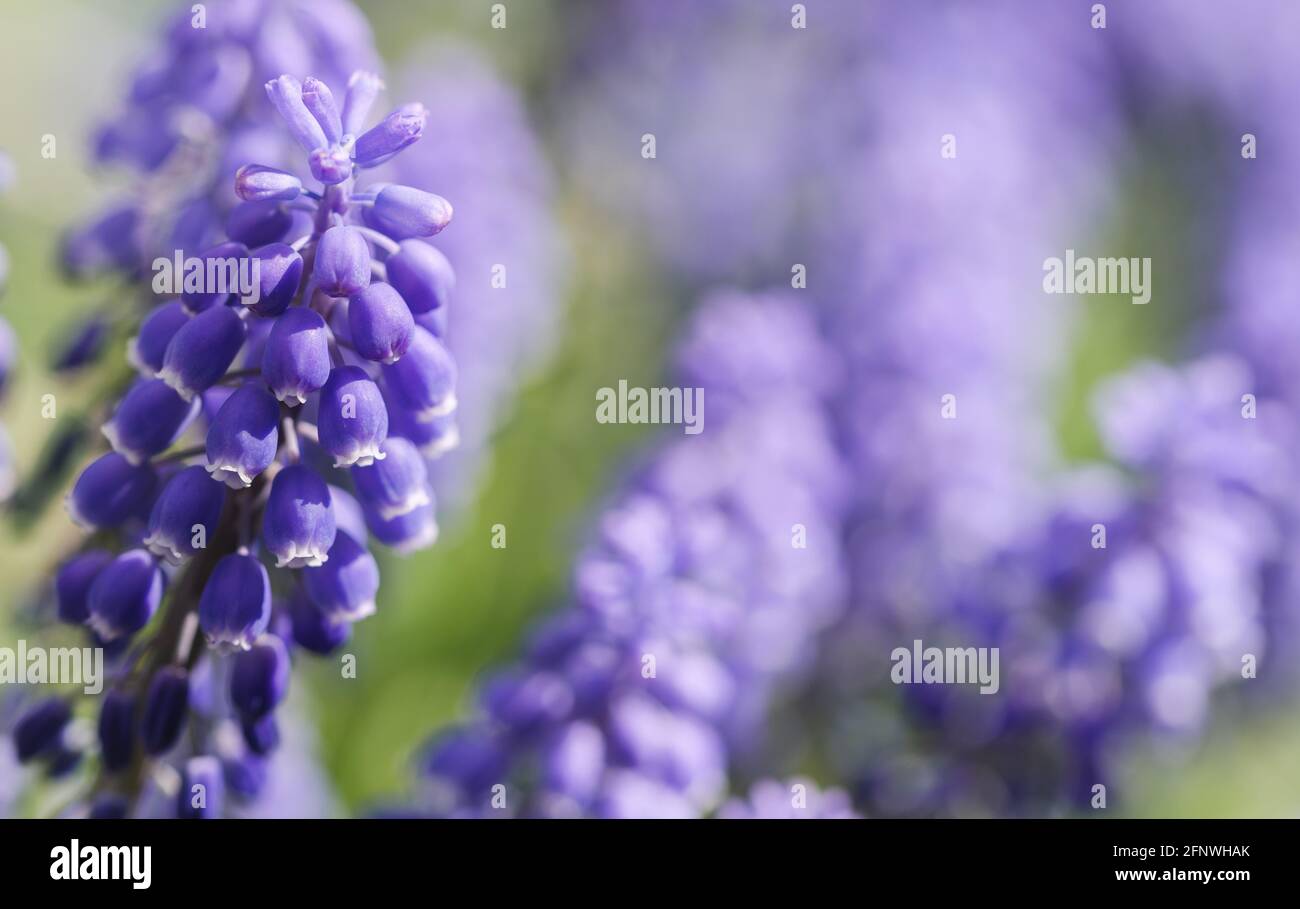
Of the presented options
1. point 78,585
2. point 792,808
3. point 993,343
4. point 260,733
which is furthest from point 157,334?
point 993,343

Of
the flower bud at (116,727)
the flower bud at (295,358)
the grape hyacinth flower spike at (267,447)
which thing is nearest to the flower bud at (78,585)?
the grape hyacinth flower spike at (267,447)

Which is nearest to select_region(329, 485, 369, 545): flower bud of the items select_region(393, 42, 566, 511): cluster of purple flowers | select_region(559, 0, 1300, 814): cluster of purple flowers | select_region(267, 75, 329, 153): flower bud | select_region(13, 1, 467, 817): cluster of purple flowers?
select_region(13, 1, 467, 817): cluster of purple flowers

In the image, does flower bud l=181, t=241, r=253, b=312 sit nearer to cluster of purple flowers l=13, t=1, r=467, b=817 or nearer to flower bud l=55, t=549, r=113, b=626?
cluster of purple flowers l=13, t=1, r=467, b=817

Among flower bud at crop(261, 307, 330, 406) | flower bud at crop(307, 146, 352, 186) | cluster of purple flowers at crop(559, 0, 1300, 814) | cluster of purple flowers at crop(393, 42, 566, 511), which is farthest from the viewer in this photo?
cluster of purple flowers at crop(393, 42, 566, 511)

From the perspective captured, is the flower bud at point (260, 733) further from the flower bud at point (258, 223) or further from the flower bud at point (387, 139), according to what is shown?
the flower bud at point (387, 139)

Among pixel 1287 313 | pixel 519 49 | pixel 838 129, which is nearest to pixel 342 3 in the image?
pixel 519 49

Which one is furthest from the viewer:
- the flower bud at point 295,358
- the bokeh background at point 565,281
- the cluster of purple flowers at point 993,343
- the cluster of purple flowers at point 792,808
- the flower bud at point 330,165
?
the bokeh background at point 565,281
